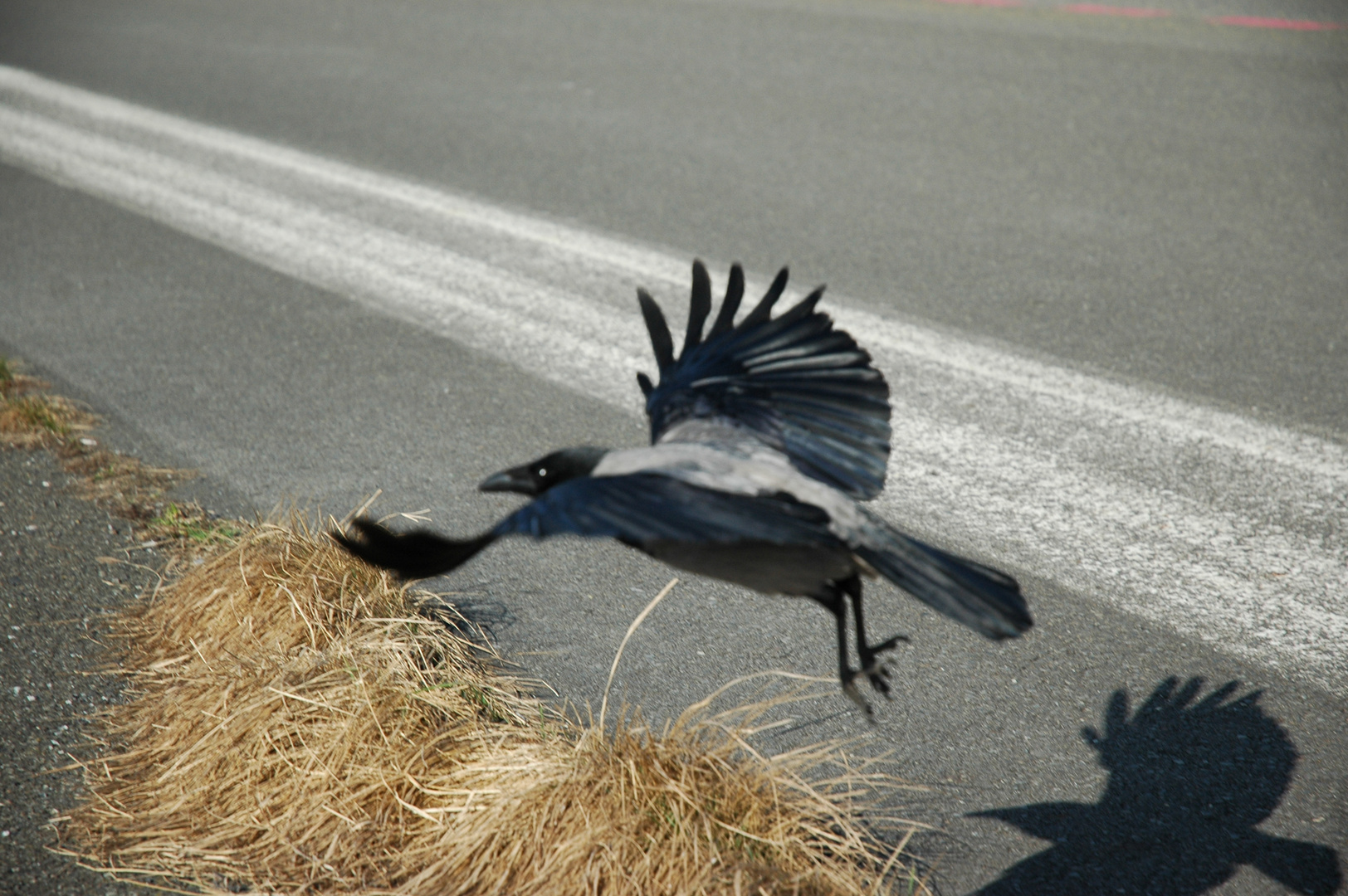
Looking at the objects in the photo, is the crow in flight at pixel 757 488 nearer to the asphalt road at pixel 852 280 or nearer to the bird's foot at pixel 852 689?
the bird's foot at pixel 852 689

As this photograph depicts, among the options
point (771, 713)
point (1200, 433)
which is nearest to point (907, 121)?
point (1200, 433)

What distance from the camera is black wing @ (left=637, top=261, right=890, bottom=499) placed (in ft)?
9.55

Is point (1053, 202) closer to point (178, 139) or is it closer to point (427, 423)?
point (427, 423)

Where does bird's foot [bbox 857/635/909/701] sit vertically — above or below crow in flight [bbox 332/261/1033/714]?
below

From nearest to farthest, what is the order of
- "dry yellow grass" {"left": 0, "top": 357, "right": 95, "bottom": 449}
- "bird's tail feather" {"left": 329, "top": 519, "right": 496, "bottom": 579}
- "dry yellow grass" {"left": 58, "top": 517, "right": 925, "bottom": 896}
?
1. "bird's tail feather" {"left": 329, "top": 519, "right": 496, "bottom": 579}
2. "dry yellow grass" {"left": 58, "top": 517, "right": 925, "bottom": 896}
3. "dry yellow grass" {"left": 0, "top": 357, "right": 95, "bottom": 449}

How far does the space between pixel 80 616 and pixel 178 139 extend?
6.58 metres

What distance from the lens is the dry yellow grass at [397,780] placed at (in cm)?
243

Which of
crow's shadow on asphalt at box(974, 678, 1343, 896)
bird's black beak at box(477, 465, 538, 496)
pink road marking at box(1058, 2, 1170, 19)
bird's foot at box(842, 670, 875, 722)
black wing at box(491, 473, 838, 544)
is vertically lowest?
crow's shadow on asphalt at box(974, 678, 1343, 896)

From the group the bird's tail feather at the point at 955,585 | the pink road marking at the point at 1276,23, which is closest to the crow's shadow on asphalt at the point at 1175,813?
the bird's tail feather at the point at 955,585

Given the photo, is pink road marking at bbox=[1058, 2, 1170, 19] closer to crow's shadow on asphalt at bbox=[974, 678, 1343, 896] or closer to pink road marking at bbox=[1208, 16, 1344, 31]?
pink road marking at bbox=[1208, 16, 1344, 31]

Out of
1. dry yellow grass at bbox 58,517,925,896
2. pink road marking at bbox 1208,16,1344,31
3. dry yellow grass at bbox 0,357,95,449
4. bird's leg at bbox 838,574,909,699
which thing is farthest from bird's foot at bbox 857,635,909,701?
pink road marking at bbox 1208,16,1344,31

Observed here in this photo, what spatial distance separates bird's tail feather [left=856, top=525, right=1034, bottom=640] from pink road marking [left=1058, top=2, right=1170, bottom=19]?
1101 cm

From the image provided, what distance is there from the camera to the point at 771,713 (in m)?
3.24

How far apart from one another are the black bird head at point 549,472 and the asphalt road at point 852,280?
2.94 feet
